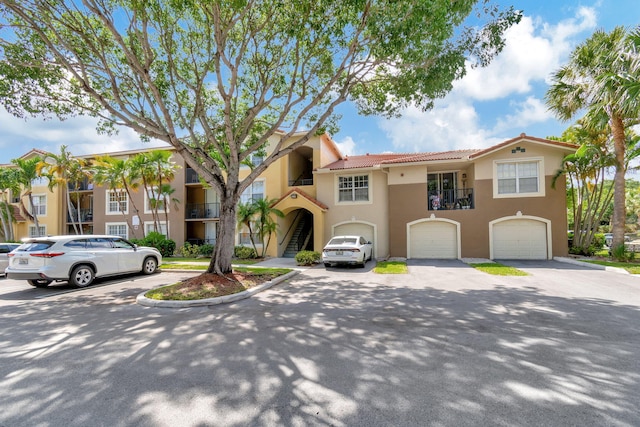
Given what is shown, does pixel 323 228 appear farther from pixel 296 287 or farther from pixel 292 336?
pixel 292 336

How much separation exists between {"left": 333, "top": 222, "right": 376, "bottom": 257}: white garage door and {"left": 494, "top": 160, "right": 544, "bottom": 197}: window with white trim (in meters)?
7.44

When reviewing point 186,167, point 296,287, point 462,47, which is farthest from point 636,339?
point 186,167

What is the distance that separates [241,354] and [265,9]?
977 cm

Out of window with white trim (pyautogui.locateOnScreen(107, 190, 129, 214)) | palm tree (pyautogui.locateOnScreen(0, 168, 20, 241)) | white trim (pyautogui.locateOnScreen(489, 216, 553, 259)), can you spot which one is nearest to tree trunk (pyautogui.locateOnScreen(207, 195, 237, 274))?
white trim (pyautogui.locateOnScreen(489, 216, 553, 259))

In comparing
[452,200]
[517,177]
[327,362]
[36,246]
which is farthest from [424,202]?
[36,246]

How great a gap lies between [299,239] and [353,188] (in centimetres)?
Answer: 508

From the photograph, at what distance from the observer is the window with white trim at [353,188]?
1883 cm

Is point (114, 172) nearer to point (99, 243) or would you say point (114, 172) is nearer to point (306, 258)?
point (99, 243)

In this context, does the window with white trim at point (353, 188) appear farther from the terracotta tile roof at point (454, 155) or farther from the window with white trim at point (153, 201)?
the window with white trim at point (153, 201)

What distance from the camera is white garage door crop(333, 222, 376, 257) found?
728 inches

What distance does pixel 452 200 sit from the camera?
59.1 ft

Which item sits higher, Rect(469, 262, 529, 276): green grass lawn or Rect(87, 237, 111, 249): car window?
Rect(87, 237, 111, 249): car window

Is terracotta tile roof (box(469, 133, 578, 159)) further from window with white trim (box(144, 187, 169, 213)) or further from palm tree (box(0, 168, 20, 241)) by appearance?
palm tree (box(0, 168, 20, 241))

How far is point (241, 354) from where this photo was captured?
437 centimetres
